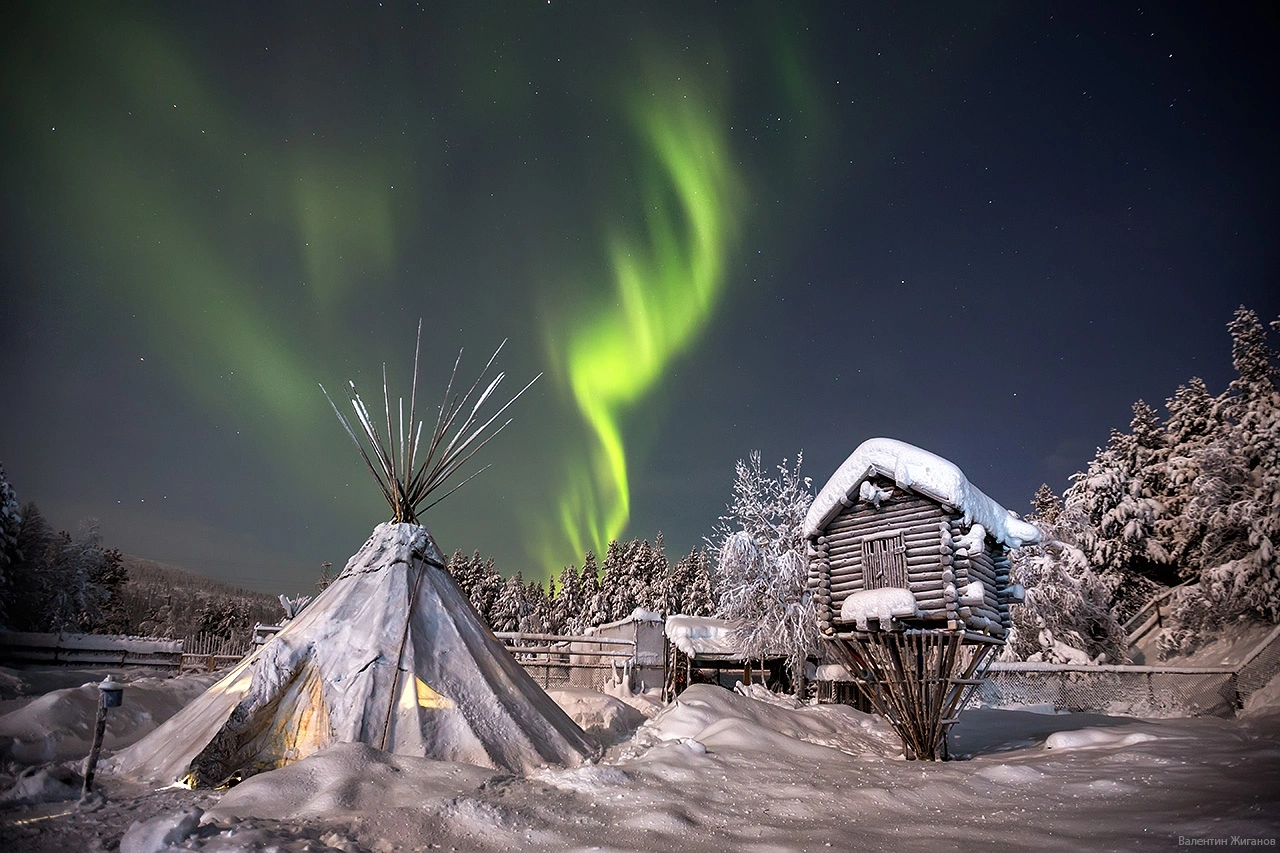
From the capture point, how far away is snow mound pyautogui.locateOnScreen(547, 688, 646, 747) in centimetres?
1184

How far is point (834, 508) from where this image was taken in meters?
12.6

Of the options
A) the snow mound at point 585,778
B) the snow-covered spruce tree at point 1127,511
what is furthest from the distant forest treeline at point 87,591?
the snow-covered spruce tree at point 1127,511

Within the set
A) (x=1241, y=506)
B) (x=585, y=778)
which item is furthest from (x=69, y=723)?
(x=1241, y=506)

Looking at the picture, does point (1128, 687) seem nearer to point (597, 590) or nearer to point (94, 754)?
point (94, 754)

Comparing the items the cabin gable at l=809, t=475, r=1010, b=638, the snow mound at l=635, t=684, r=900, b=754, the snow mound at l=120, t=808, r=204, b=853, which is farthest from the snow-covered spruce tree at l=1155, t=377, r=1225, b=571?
the snow mound at l=120, t=808, r=204, b=853

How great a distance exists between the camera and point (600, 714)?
12.4 meters

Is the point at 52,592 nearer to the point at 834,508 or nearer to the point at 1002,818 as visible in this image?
the point at 834,508

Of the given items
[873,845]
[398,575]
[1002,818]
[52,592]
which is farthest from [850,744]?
[52,592]

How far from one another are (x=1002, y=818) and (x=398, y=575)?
7540 millimetres

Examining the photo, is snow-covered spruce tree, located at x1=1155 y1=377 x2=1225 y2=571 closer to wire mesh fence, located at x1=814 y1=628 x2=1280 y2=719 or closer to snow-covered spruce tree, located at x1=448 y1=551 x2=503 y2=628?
wire mesh fence, located at x1=814 y1=628 x2=1280 y2=719

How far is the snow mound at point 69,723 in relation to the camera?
757cm

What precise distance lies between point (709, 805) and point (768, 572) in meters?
18.3

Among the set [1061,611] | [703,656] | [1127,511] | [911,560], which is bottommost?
[703,656]

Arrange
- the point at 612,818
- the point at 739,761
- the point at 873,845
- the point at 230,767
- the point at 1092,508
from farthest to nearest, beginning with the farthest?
1. the point at 1092,508
2. the point at 739,761
3. the point at 230,767
4. the point at 612,818
5. the point at 873,845
